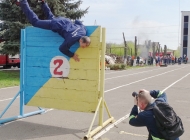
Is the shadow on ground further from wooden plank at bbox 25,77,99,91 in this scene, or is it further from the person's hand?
the person's hand

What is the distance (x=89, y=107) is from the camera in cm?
638

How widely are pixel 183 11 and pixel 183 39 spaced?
24.9 feet

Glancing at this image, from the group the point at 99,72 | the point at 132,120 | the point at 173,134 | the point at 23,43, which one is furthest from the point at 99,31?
the point at 173,134

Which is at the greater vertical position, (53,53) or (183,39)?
(183,39)

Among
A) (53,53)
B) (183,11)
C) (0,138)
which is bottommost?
(0,138)

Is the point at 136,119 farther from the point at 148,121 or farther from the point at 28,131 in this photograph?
the point at 28,131

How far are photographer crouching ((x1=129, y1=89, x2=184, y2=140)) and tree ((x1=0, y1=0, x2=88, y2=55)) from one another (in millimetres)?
16590

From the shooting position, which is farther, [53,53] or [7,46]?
[7,46]

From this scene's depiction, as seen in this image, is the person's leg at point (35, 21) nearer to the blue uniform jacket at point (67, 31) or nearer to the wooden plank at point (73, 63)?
the blue uniform jacket at point (67, 31)

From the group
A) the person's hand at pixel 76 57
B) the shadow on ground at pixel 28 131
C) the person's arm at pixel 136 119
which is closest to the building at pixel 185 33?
the person's hand at pixel 76 57

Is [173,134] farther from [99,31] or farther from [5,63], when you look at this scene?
[5,63]

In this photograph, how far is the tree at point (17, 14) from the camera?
19.7 metres

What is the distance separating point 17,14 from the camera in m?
20.5

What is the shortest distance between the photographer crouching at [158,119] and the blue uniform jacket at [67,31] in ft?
8.62
